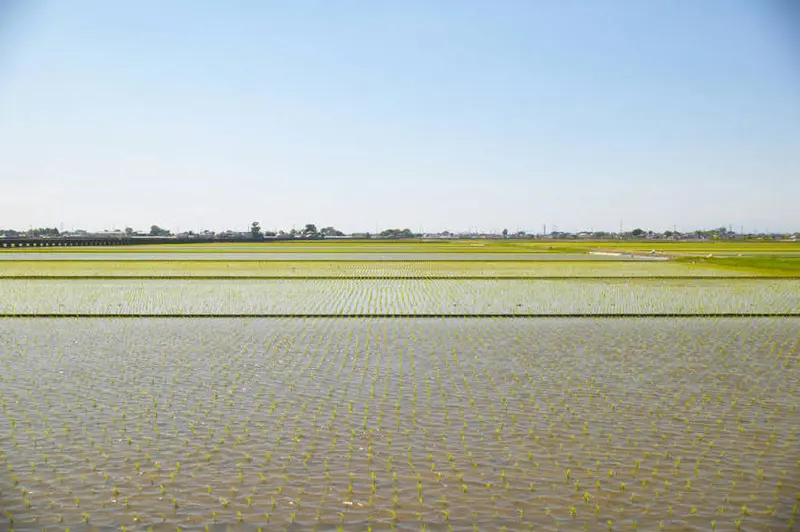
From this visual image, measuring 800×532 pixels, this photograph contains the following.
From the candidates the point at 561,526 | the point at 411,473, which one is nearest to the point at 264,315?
the point at 411,473

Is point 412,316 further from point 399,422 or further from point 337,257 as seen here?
point 337,257

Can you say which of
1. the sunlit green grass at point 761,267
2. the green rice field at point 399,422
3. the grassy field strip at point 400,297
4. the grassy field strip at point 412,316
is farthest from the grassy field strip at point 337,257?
the green rice field at point 399,422

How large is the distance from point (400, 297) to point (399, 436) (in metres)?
16.4

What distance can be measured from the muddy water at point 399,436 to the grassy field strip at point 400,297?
642 centimetres

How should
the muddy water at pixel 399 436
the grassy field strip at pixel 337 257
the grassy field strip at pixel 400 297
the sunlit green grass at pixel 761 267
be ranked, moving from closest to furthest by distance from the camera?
the muddy water at pixel 399 436 < the grassy field strip at pixel 400 297 < the sunlit green grass at pixel 761 267 < the grassy field strip at pixel 337 257

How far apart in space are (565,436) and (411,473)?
2107 millimetres

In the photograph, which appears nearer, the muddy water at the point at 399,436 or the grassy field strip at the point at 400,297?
the muddy water at the point at 399,436

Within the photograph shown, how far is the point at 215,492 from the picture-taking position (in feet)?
20.1

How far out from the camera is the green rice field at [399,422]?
5.83m

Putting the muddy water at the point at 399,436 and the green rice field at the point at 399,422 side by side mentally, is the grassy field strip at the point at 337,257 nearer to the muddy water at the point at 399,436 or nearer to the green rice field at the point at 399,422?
the green rice field at the point at 399,422

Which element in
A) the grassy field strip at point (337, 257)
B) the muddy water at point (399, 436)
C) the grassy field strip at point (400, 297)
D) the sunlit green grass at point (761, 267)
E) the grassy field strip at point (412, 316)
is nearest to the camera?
the muddy water at point (399, 436)

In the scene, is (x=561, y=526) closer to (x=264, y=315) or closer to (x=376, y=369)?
(x=376, y=369)

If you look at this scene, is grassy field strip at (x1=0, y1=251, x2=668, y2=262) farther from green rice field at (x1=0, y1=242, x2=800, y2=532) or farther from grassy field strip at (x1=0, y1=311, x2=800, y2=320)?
green rice field at (x1=0, y1=242, x2=800, y2=532)

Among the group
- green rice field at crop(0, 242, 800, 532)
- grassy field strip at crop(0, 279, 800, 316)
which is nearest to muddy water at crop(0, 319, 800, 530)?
green rice field at crop(0, 242, 800, 532)
